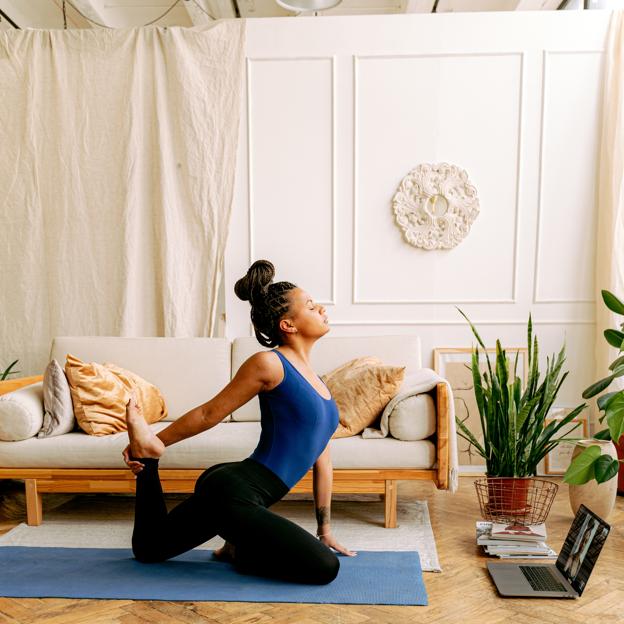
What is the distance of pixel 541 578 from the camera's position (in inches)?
88.0

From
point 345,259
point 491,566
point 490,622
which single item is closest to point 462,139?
point 345,259

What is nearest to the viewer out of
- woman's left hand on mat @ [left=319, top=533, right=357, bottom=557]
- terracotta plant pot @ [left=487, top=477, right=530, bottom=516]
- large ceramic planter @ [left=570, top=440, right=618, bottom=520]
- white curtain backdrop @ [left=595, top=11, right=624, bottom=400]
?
woman's left hand on mat @ [left=319, top=533, right=357, bottom=557]

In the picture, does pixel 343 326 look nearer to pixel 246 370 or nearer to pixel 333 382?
pixel 333 382

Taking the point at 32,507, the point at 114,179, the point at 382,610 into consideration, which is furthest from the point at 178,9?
the point at 382,610

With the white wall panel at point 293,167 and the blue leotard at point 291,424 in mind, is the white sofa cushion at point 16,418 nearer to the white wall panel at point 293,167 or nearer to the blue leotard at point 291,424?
the blue leotard at point 291,424

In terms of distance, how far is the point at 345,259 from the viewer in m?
3.92

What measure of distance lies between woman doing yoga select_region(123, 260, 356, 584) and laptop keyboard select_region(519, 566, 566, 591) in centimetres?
69

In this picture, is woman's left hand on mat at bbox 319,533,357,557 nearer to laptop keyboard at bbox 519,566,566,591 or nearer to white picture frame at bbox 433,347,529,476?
laptop keyboard at bbox 519,566,566,591

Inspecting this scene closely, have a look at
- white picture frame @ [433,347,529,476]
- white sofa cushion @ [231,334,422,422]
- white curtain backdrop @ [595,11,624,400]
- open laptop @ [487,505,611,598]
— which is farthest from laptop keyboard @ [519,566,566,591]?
white curtain backdrop @ [595,11,624,400]

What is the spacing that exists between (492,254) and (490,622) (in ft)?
7.82

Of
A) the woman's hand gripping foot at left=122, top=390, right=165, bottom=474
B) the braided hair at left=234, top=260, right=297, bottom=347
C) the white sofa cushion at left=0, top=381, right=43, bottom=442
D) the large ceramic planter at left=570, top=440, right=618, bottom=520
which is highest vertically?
the braided hair at left=234, top=260, right=297, bottom=347

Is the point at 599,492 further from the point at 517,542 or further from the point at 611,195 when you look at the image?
the point at 611,195

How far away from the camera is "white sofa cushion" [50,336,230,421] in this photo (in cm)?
332

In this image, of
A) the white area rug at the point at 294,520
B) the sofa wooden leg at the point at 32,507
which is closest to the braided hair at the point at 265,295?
the white area rug at the point at 294,520
